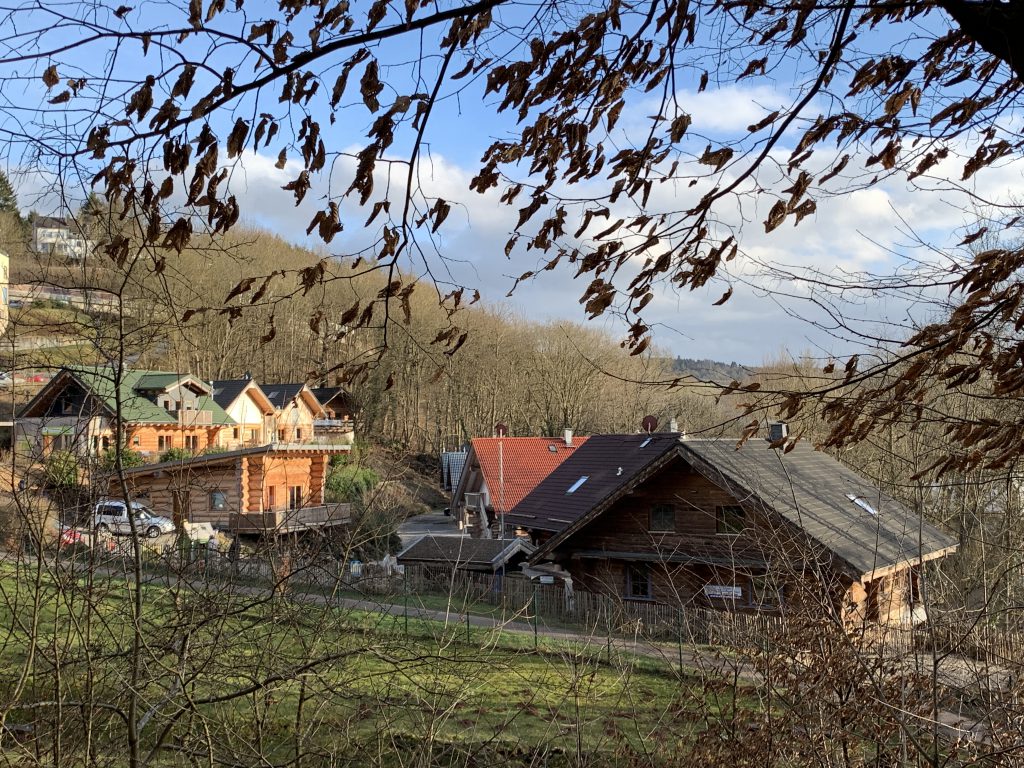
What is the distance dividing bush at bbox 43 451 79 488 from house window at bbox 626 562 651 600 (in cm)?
1631

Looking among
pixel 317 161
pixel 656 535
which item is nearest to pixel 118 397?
pixel 317 161

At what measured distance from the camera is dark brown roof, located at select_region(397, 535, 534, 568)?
23156 mm

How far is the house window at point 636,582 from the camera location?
20922mm

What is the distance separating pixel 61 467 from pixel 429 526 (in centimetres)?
3591

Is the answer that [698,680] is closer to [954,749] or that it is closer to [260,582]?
[954,749]

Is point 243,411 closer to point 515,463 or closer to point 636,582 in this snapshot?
point 515,463

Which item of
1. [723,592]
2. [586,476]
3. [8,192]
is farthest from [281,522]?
[586,476]

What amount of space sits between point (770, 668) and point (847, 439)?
66.7 inches

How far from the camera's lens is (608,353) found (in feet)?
165

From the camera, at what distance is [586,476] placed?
2570 centimetres

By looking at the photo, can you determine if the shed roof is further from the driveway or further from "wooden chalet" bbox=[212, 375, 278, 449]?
"wooden chalet" bbox=[212, 375, 278, 449]

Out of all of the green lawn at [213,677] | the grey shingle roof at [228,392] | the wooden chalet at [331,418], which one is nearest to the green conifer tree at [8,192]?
the green lawn at [213,677]

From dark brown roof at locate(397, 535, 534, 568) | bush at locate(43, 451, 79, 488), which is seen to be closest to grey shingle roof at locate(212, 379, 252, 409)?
dark brown roof at locate(397, 535, 534, 568)

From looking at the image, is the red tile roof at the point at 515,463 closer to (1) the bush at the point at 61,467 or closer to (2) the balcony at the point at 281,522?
(2) the balcony at the point at 281,522
